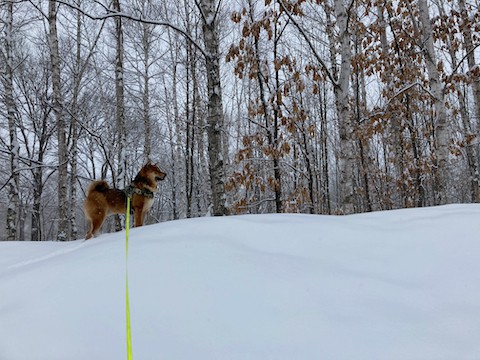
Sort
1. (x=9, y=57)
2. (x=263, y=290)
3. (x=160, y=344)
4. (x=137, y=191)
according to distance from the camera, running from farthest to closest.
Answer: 1. (x=9, y=57)
2. (x=137, y=191)
3. (x=263, y=290)
4. (x=160, y=344)

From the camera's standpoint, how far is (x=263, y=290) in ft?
5.48

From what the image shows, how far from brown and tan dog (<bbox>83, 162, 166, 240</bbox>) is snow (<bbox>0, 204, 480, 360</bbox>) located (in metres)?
1.67

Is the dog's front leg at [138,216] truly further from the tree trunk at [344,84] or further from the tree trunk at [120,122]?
the tree trunk at [120,122]

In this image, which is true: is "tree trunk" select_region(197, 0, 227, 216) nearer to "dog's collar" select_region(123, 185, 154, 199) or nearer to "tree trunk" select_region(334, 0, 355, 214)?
"dog's collar" select_region(123, 185, 154, 199)

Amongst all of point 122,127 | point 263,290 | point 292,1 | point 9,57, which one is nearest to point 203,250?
point 263,290

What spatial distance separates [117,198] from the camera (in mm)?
4016

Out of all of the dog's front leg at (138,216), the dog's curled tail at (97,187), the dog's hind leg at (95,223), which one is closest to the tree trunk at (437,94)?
the dog's front leg at (138,216)

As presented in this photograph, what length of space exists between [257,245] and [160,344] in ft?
3.27

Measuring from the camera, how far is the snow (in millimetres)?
1354

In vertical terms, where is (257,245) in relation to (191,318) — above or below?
above

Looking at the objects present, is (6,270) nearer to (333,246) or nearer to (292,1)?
(333,246)

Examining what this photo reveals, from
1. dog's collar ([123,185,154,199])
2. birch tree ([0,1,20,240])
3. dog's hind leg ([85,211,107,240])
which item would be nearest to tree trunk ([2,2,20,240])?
birch tree ([0,1,20,240])

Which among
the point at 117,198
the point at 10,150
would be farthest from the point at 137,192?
the point at 10,150

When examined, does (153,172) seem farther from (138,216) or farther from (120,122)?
(120,122)
